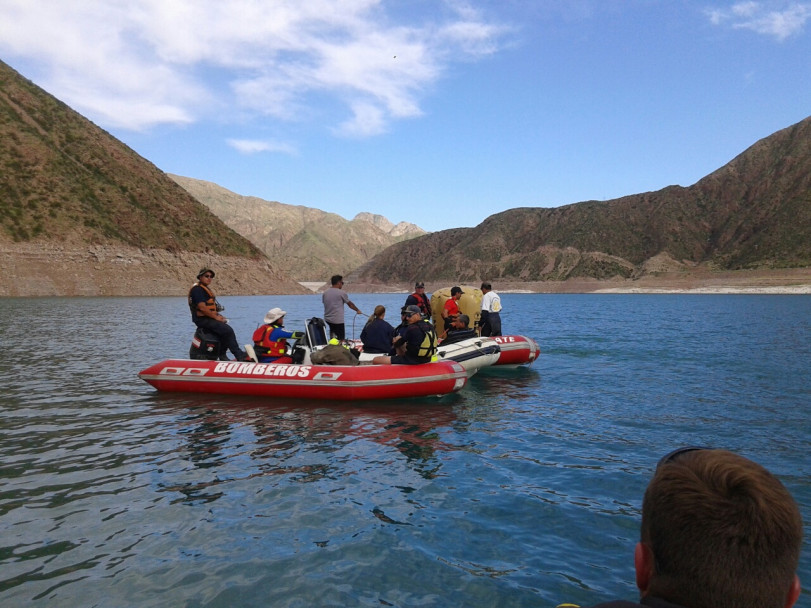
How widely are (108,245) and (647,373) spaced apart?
7833 cm

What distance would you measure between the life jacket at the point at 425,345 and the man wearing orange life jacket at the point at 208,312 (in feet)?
13.9

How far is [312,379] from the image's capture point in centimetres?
1273

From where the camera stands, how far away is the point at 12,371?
16.6 meters

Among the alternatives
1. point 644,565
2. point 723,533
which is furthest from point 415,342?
point 723,533

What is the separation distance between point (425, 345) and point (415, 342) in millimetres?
247

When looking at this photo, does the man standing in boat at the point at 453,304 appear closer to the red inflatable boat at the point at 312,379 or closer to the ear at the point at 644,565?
the red inflatable boat at the point at 312,379

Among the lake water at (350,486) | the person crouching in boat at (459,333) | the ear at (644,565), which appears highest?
the ear at (644,565)

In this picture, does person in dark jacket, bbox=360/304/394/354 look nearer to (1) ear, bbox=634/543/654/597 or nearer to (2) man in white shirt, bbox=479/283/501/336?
(2) man in white shirt, bbox=479/283/501/336

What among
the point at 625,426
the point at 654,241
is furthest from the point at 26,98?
the point at 654,241

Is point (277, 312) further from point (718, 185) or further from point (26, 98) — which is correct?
point (718, 185)

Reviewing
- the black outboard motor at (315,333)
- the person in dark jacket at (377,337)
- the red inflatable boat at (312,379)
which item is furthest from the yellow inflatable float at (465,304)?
the red inflatable boat at (312,379)

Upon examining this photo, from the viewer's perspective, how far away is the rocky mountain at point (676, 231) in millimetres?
128500

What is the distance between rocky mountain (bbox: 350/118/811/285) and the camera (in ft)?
422

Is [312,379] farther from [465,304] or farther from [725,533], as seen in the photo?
[725,533]
